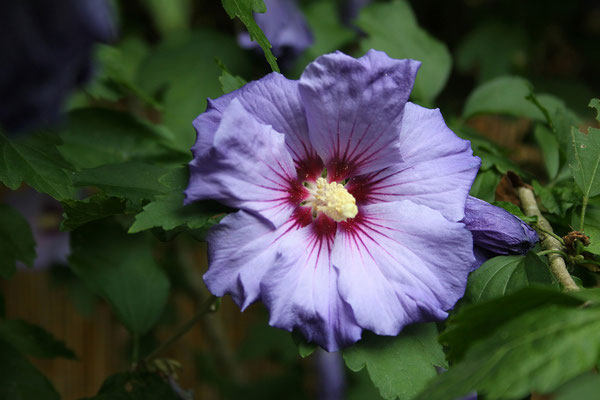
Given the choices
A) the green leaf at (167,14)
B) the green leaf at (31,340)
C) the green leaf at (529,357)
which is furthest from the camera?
the green leaf at (167,14)

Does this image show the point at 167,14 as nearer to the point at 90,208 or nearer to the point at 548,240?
the point at 90,208

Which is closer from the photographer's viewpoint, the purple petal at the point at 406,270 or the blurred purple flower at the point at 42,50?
the blurred purple flower at the point at 42,50

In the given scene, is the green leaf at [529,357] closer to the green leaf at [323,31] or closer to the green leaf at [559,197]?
the green leaf at [559,197]

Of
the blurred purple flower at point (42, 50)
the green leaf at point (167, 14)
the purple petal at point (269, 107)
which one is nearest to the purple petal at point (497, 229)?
the purple petal at point (269, 107)

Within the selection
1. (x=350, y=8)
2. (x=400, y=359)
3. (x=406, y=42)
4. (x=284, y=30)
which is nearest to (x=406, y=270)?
(x=400, y=359)

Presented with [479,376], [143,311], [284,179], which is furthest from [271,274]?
[143,311]

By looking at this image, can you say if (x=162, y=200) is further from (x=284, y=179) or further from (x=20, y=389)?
(x=20, y=389)
